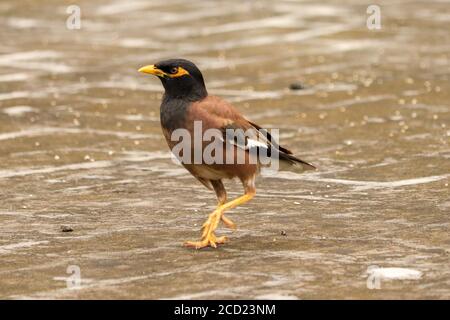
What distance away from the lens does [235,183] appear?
9.53 m

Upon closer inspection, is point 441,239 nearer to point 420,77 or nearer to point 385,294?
point 385,294

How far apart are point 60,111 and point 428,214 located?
505 centimetres

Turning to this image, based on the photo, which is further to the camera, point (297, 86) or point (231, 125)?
point (297, 86)

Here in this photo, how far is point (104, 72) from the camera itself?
14469mm

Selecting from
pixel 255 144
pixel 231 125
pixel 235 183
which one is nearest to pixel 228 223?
pixel 255 144

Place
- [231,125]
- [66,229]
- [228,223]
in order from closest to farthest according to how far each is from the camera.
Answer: [231,125], [228,223], [66,229]

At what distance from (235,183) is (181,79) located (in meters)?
2.09

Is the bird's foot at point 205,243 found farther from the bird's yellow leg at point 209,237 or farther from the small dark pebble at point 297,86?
the small dark pebble at point 297,86

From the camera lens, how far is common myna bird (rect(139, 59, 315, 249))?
7.37 meters

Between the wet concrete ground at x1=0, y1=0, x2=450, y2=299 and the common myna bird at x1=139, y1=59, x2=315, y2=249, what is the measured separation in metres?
0.29

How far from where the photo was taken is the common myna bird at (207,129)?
24.2 ft

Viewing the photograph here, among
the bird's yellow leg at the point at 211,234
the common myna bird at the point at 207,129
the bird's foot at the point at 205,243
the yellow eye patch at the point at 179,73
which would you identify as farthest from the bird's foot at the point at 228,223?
the yellow eye patch at the point at 179,73

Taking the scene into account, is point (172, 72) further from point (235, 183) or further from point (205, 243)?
point (235, 183)
